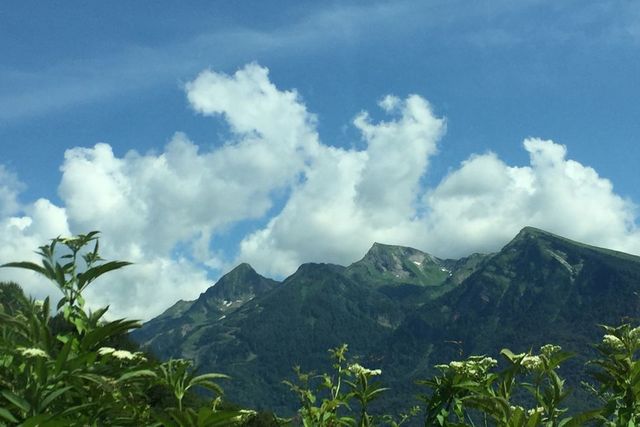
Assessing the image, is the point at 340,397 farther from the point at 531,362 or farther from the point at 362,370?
the point at 531,362

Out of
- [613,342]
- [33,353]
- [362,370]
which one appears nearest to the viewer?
[33,353]

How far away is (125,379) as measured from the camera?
6160 mm

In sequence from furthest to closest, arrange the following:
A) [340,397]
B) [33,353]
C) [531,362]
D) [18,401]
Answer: [340,397] → [531,362] → [33,353] → [18,401]

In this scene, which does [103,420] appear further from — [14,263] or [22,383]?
[14,263]

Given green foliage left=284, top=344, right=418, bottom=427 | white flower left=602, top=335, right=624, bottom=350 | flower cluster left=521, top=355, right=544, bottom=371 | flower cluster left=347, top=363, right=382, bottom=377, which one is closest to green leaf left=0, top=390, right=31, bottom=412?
green foliage left=284, top=344, right=418, bottom=427

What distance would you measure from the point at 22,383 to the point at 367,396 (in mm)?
6911

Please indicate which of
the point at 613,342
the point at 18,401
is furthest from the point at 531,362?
the point at 18,401

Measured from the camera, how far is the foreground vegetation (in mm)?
5586

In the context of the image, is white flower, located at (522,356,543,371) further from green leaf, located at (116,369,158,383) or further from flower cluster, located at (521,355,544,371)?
green leaf, located at (116,369,158,383)

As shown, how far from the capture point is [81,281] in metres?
7.47

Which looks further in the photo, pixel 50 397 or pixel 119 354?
pixel 119 354

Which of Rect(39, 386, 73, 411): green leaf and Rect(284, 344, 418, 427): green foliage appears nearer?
Rect(39, 386, 73, 411): green leaf

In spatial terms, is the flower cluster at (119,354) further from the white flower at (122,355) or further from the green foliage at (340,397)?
the green foliage at (340,397)

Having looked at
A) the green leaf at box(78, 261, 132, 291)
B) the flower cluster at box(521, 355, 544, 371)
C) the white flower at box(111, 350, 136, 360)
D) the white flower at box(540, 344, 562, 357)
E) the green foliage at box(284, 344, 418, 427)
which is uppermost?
the green leaf at box(78, 261, 132, 291)
